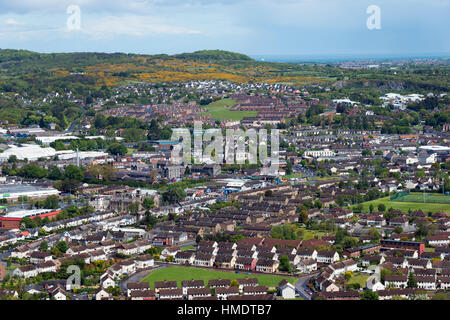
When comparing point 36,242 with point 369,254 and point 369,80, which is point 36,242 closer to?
point 369,254

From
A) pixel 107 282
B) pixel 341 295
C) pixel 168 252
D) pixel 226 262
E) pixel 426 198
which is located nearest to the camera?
pixel 341 295

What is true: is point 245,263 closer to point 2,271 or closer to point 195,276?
point 195,276

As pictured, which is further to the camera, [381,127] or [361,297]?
[381,127]

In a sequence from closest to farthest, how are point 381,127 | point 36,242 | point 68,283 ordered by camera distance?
point 68,283 < point 36,242 < point 381,127

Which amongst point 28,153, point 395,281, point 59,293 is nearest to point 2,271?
point 59,293

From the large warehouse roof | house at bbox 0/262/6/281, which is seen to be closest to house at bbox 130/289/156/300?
house at bbox 0/262/6/281
